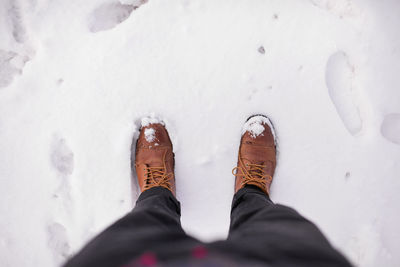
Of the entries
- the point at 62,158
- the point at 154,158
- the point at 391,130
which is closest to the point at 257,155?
the point at 154,158

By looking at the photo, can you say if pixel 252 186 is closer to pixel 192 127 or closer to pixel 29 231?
pixel 192 127

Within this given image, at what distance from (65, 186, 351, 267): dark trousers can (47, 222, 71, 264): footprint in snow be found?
564mm

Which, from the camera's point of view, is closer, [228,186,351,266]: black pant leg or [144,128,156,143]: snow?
[228,186,351,266]: black pant leg

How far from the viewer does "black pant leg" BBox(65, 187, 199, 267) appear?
0.39m

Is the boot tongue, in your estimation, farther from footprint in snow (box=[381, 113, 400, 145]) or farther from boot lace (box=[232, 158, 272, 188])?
footprint in snow (box=[381, 113, 400, 145])

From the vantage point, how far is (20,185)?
0.95 meters

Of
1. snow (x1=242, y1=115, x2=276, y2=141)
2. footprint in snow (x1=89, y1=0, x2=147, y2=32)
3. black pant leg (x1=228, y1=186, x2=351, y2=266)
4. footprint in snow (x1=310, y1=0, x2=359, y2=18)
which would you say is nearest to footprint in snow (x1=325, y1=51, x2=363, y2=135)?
footprint in snow (x1=310, y1=0, x2=359, y2=18)

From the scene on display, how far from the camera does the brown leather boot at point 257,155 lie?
93 cm

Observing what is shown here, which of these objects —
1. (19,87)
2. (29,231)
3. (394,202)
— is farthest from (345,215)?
(19,87)

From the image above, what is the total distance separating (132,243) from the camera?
0.43 meters

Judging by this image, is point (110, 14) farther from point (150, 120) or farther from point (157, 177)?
point (157, 177)

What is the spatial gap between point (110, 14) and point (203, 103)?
1.52ft

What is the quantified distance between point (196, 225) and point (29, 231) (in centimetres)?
62

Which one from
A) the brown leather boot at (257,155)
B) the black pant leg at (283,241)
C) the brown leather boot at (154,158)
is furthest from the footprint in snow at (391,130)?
the brown leather boot at (154,158)
